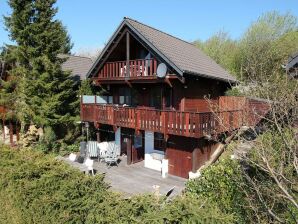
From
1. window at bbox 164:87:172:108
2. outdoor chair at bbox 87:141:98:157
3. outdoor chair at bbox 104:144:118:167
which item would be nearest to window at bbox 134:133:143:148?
outdoor chair at bbox 104:144:118:167

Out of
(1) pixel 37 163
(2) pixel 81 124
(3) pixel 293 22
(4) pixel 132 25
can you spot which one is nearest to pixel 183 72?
(4) pixel 132 25

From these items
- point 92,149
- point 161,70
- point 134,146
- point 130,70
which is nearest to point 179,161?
point 134,146

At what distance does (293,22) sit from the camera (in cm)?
3247

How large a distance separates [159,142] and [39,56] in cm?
952

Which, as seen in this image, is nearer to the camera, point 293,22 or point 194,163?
point 194,163

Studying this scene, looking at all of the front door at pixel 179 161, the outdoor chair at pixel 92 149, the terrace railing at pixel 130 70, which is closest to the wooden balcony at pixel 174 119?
the outdoor chair at pixel 92 149

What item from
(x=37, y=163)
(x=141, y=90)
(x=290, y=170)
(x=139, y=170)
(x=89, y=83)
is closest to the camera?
(x=290, y=170)

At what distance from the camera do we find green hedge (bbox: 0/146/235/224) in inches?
210

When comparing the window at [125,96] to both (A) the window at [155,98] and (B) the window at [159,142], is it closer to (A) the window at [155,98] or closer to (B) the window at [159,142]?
(A) the window at [155,98]

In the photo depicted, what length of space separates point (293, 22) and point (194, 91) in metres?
24.3

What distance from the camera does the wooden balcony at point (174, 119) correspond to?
12672mm

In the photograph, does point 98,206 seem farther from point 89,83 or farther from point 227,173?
point 89,83

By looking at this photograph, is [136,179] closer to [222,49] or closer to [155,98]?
[155,98]

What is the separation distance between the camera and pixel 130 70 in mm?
15898
